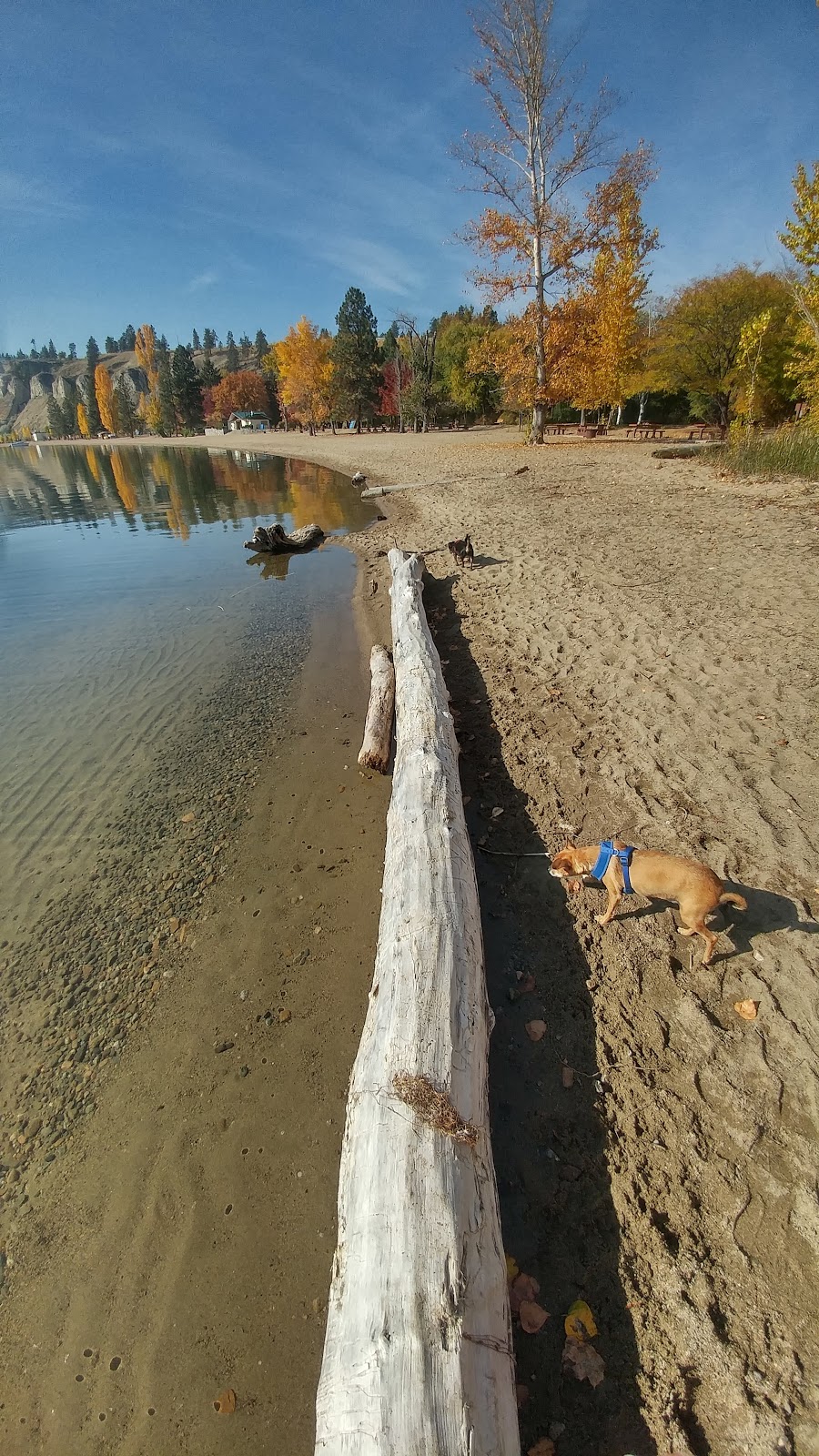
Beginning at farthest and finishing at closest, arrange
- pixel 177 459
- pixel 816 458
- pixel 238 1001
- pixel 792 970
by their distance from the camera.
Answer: pixel 177 459 < pixel 816 458 < pixel 238 1001 < pixel 792 970

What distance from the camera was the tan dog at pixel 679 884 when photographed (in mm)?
3146

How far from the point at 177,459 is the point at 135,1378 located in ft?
190

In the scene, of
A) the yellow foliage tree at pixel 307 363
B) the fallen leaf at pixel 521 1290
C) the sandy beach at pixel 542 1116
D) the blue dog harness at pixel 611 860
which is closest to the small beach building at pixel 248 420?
the yellow foliage tree at pixel 307 363

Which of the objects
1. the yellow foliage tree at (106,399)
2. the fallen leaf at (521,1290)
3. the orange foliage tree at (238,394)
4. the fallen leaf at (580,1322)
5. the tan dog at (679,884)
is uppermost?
the yellow foliage tree at (106,399)

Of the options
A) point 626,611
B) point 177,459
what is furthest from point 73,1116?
point 177,459

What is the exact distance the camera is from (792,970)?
10.3ft

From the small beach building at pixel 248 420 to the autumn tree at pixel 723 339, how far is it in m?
69.2

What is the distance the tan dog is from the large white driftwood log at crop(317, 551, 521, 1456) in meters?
0.87

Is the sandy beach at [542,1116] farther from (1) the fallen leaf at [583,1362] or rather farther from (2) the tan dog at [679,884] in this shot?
(2) the tan dog at [679,884]

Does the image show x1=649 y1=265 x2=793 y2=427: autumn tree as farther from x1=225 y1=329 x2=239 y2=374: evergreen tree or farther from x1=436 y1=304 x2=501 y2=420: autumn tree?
x1=225 y1=329 x2=239 y2=374: evergreen tree

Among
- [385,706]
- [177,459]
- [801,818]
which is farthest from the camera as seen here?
[177,459]

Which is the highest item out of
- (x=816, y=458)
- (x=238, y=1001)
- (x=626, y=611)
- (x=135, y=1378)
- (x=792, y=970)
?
(x=816, y=458)

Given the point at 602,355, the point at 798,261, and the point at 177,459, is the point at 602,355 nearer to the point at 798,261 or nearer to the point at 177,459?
the point at 798,261

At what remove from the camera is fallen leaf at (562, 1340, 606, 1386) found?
6.65ft
